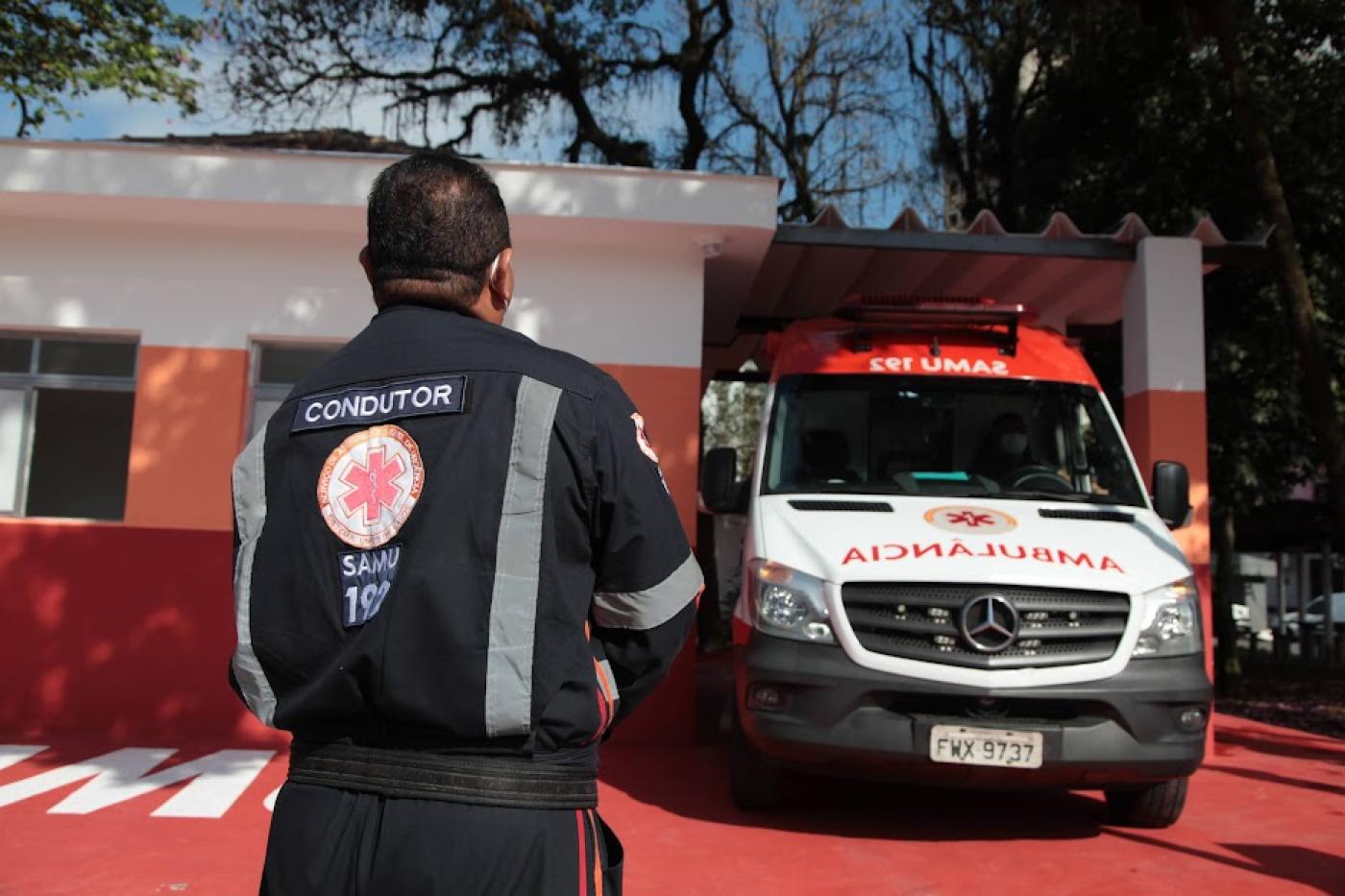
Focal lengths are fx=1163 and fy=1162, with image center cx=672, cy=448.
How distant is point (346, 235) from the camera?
8.14 m

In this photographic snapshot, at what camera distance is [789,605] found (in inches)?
206

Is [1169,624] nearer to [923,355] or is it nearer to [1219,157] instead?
[923,355]

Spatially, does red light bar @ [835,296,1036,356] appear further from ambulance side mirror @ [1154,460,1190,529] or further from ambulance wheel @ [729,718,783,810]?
ambulance wheel @ [729,718,783,810]

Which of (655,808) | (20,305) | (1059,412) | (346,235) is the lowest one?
(655,808)

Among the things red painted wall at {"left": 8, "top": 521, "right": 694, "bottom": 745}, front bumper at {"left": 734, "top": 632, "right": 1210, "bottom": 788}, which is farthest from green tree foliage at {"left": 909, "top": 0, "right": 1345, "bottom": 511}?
red painted wall at {"left": 8, "top": 521, "right": 694, "bottom": 745}

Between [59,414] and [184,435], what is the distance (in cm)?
107

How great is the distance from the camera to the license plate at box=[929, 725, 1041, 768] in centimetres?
494

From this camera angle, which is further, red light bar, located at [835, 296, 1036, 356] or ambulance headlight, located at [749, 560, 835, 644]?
red light bar, located at [835, 296, 1036, 356]

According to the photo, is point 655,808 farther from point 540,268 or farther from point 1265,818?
point 540,268

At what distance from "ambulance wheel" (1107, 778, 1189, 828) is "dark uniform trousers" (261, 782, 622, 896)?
15.5 feet

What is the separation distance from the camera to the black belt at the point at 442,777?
1689 millimetres

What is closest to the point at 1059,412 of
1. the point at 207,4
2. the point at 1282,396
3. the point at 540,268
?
the point at 540,268

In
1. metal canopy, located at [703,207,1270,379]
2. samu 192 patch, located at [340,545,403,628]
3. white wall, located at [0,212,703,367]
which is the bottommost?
samu 192 patch, located at [340,545,403,628]

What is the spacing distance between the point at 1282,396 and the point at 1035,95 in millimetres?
4817
